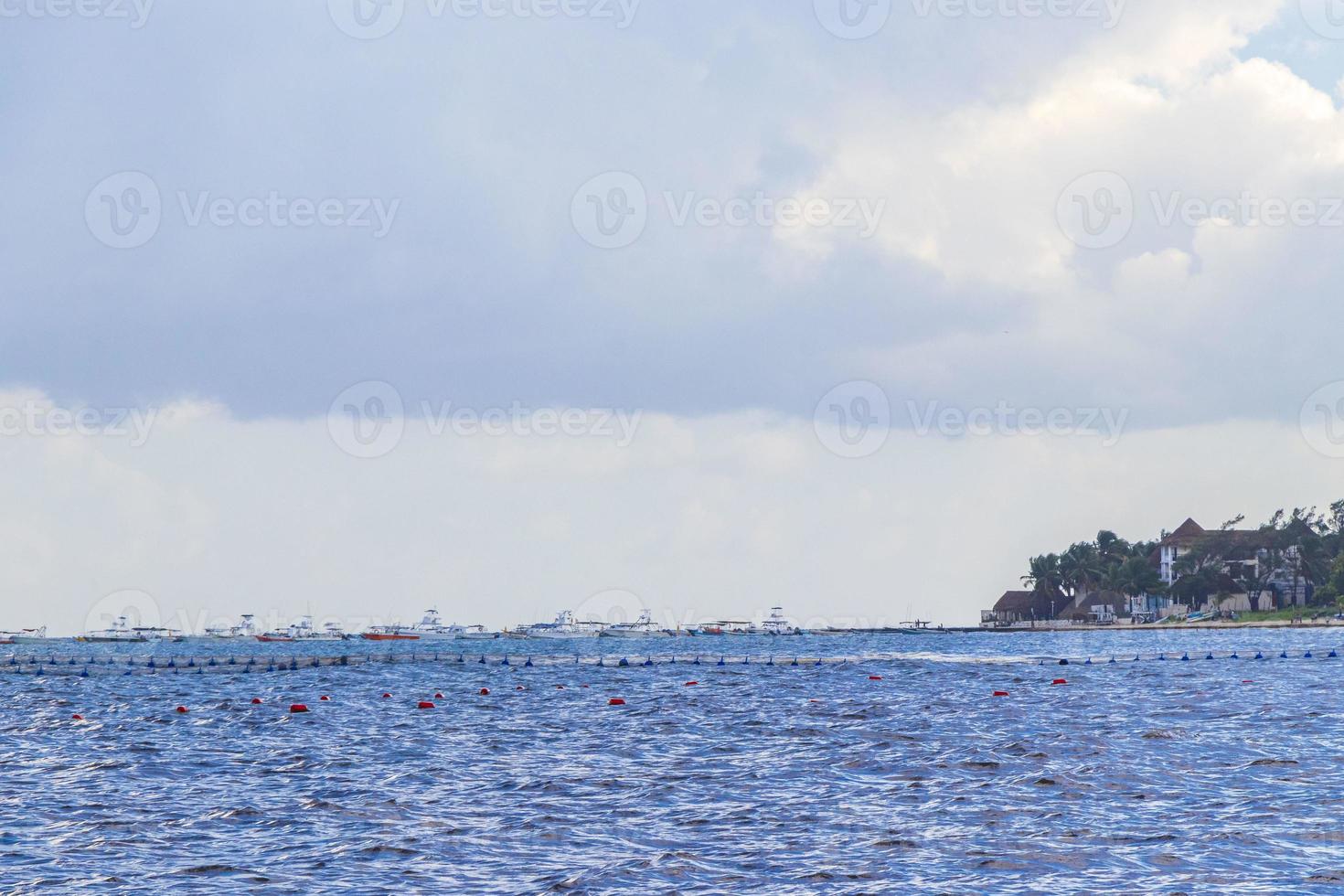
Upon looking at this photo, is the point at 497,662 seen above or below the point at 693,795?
below

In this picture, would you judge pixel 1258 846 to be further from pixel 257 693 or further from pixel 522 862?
pixel 257 693

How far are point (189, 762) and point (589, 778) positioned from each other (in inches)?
607

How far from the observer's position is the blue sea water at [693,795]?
1085 inches

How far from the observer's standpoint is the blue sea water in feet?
90.4

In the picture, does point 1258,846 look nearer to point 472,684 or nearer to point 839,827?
point 839,827

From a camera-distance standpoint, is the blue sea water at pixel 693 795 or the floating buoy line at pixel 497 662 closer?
the blue sea water at pixel 693 795

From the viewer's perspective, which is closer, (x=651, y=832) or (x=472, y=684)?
(x=651, y=832)

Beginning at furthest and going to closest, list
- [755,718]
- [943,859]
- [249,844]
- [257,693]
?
1. [257,693]
2. [755,718]
3. [249,844]
4. [943,859]

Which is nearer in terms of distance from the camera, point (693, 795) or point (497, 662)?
point (693, 795)

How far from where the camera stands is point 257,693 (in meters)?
85.5

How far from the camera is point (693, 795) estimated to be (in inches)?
1486

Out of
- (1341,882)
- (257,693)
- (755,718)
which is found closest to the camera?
(1341,882)

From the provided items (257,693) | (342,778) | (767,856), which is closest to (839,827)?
(767,856)

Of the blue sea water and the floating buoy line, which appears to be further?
the floating buoy line
